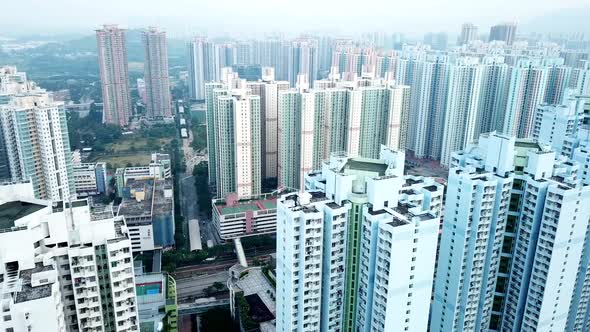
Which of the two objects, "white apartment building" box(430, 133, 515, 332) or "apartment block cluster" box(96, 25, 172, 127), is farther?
"apartment block cluster" box(96, 25, 172, 127)

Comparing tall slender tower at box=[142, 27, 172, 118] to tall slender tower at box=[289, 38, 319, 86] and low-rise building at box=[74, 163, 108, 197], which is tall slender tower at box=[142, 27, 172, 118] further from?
low-rise building at box=[74, 163, 108, 197]

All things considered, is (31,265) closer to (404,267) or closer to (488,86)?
(404,267)

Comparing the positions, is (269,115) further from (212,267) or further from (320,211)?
(320,211)

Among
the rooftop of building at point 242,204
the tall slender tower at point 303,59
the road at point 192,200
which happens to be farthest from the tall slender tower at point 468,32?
the rooftop of building at point 242,204

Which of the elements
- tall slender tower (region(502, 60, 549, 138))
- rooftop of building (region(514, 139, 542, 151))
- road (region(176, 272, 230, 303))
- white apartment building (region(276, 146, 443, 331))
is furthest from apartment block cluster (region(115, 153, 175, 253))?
tall slender tower (region(502, 60, 549, 138))

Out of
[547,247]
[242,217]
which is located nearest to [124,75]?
[242,217]

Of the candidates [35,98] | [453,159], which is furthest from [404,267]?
[35,98]
